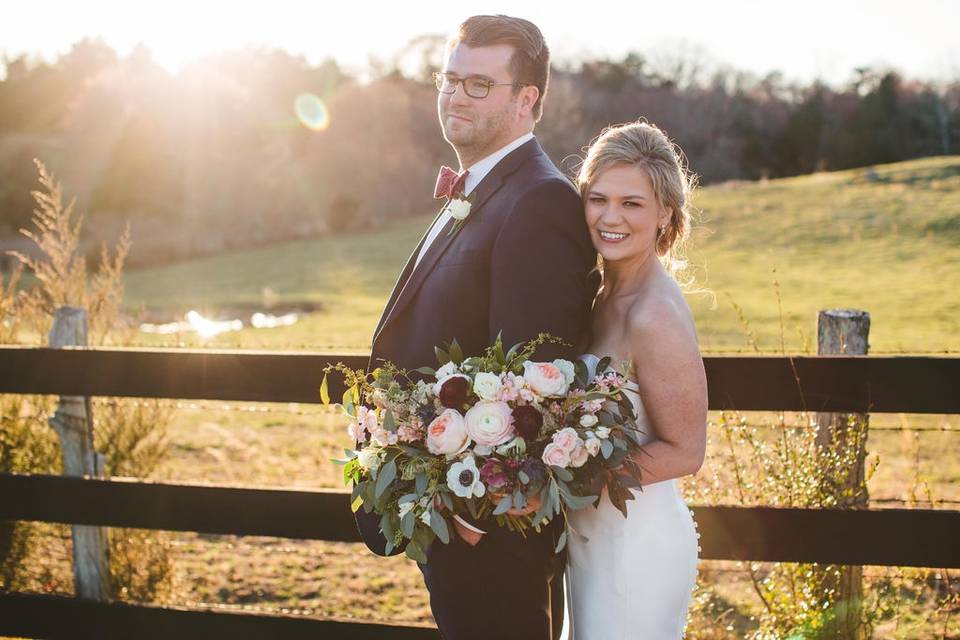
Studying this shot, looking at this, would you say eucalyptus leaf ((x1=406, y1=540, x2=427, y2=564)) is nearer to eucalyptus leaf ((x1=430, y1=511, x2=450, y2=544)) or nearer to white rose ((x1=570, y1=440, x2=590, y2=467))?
eucalyptus leaf ((x1=430, y1=511, x2=450, y2=544))

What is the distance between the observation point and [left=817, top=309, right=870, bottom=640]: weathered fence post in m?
3.89

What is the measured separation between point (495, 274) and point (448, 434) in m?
0.61

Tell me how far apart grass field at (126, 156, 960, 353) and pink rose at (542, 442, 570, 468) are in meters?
11.7

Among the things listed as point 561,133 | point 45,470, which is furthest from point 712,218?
point 45,470

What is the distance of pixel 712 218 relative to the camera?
118ft

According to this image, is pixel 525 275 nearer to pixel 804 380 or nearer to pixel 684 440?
pixel 684 440

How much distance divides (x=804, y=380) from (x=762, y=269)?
25.2 m

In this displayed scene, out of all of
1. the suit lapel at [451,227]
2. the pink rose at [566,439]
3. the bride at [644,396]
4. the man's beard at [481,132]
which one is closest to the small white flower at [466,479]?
the pink rose at [566,439]

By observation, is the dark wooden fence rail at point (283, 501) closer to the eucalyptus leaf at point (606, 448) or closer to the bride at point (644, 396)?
the bride at point (644, 396)

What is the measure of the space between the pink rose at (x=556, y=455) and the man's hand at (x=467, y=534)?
42 centimetres

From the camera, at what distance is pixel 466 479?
8.16 feet

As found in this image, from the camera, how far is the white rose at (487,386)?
2.47m

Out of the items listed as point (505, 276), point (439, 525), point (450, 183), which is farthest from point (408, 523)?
point (450, 183)

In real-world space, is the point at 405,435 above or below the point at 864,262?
below
